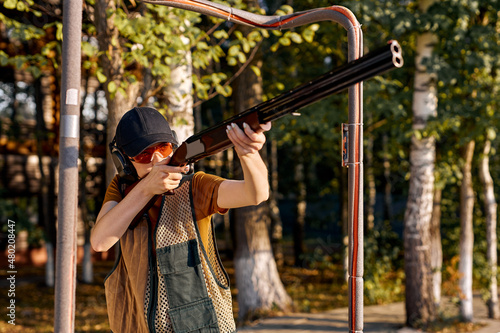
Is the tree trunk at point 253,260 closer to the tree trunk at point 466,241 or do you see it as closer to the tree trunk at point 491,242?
the tree trunk at point 466,241

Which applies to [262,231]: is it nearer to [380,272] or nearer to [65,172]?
[380,272]

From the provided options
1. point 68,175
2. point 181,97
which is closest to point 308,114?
point 181,97

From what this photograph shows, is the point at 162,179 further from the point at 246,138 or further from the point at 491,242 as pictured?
the point at 491,242

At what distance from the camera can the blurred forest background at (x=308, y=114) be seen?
6188 millimetres

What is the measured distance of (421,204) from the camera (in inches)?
353

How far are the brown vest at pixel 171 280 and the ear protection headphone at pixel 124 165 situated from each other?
264 millimetres

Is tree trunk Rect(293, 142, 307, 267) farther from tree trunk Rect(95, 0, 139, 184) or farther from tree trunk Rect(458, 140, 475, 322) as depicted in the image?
tree trunk Rect(95, 0, 139, 184)

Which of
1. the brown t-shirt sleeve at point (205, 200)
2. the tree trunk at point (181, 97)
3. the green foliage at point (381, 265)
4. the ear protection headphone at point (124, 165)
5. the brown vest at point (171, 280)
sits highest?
the tree trunk at point (181, 97)

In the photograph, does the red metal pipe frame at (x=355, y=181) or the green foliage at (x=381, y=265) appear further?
the green foliage at (x=381, y=265)

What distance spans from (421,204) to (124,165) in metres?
7.24

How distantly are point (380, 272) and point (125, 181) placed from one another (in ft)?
32.9

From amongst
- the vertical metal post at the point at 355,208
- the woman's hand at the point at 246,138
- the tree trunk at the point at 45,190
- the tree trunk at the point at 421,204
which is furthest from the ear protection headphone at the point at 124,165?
the tree trunk at the point at 45,190

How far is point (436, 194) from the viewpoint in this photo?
1098 cm

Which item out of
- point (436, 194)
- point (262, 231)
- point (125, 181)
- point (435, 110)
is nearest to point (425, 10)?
point (435, 110)
